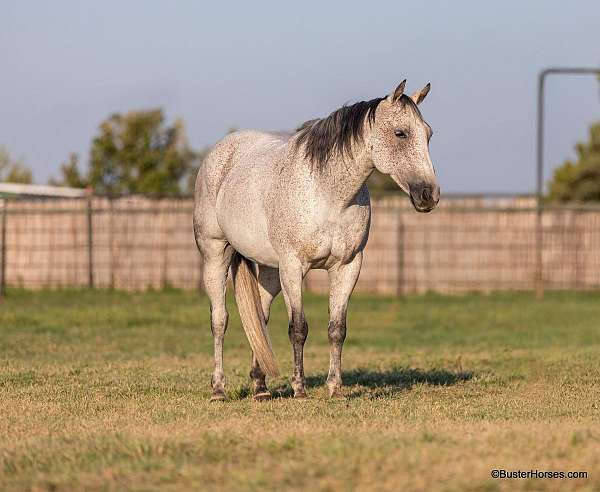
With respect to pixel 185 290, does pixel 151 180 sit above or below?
above

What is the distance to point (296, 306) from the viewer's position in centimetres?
854

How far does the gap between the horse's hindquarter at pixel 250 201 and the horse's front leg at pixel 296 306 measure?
28cm

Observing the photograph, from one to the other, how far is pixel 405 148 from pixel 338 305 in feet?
4.56

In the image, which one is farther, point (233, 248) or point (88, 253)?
point (88, 253)

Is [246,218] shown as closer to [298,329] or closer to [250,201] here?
[250,201]

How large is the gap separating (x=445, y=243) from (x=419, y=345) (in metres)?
11.6

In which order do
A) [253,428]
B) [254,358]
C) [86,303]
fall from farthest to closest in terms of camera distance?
[86,303] → [254,358] → [253,428]

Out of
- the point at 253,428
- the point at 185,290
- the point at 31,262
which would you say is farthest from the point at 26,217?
the point at 253,428

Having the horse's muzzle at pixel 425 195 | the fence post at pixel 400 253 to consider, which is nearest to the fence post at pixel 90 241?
the fence post at pixel 400 253

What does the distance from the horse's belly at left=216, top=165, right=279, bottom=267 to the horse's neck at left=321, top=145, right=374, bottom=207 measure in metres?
0.65

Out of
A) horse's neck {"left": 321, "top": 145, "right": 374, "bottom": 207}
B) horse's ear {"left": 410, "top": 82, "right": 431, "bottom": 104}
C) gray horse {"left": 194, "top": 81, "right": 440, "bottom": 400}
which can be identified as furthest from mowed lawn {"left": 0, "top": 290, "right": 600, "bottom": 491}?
horse's ear {"left": 410, "top": 82, "right": 431, "bottom": 104}

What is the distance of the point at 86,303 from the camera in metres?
23.5

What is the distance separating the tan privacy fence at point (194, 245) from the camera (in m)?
27.0

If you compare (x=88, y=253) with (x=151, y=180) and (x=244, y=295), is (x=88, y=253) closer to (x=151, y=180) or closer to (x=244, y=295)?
(x=151, y=180)
